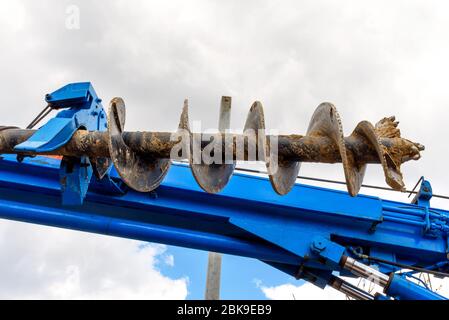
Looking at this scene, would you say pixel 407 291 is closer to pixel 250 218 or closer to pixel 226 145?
pixel 250 218

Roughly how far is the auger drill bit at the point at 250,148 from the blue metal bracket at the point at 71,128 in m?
0.07

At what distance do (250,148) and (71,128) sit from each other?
95 cm

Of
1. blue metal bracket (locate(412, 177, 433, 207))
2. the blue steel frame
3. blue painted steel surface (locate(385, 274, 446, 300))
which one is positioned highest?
blue metal bracket (locate(412, 177, 433, 207))

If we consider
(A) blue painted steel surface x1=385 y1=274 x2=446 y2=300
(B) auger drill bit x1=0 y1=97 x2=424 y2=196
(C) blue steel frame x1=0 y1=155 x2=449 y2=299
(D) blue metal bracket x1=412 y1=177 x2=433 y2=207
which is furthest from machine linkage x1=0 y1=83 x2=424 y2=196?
(D) blue metal bracket x1=412 y1=177 x2=433 y2=207

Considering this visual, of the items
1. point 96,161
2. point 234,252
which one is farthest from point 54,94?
point 234,252

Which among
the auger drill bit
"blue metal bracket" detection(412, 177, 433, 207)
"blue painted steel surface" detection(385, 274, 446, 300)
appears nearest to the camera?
the auger drill bit

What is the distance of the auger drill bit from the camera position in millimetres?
1919

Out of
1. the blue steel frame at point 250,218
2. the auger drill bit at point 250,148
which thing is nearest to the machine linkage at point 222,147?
the auger drill bit at point 250,148

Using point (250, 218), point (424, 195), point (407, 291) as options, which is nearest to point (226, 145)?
point (250, 218)

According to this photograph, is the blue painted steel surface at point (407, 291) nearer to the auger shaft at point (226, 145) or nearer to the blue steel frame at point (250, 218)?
the blue steel frame at point (250, 218)

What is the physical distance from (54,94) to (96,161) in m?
0.51

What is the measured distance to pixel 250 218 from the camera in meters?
3.24

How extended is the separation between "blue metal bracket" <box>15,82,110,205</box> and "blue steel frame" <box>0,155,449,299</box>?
528 millimetres

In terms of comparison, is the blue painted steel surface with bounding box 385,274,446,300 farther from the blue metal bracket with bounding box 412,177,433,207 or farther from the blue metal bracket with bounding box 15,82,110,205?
the blue metal bracket with bounding box 15,82,110,205
